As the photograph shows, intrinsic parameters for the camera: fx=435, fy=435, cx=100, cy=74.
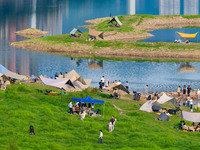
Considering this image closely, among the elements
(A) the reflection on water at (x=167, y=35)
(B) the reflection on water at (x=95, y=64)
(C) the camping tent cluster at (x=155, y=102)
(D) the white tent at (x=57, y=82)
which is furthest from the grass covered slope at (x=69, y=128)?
(A) the reflection on water at (x=167, y=35)

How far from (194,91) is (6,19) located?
11868 centimetres

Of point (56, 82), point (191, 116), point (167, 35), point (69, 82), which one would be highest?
point (167, 35)

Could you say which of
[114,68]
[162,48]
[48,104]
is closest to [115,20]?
[162,48]

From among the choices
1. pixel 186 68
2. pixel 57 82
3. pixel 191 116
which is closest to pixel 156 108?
pixel 191 116

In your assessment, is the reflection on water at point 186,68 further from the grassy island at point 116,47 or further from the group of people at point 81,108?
the group of people at point 81,108

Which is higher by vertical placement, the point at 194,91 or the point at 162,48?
the point at 162,48

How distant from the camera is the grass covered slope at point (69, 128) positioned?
3888cm

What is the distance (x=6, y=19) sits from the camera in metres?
171

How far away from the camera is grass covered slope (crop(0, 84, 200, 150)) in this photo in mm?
38875

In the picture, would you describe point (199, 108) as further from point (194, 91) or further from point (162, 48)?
point (162, 48)

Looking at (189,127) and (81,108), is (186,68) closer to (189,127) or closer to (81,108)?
(189,127)

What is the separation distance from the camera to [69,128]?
43531 mm

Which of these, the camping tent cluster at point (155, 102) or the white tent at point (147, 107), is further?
the camping tent cluster at point (155, 102)

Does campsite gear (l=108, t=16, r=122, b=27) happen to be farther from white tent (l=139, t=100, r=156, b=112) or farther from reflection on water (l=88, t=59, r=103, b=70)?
white tent (l=139, t=100, r=156, b=112)
